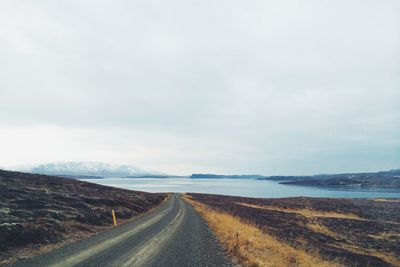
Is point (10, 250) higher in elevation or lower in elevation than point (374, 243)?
higher

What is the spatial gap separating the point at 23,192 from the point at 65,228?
41.9ft

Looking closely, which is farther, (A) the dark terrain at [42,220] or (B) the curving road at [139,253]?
(A) the dark terrain at [42,220]

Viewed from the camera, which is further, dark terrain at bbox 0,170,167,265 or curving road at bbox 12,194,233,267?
dark terrain at bbox 0,170,167,265

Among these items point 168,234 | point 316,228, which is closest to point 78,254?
point 168,234

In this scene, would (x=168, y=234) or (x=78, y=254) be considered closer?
(x=78, y=254)

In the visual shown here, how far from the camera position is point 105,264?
11281 millimetres

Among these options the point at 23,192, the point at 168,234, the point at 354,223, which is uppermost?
the point at 23,192

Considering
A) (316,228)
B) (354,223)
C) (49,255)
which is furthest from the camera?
(354,223)

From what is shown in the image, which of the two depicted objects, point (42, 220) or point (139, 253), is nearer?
point (139, 253)

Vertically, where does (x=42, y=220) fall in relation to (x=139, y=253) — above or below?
above

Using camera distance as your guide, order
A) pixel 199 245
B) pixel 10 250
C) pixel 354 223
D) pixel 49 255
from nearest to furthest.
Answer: pixel 49 255, pixel 10 250, pixel 199 245, pixel 354 223

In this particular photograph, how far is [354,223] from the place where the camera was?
151 feet

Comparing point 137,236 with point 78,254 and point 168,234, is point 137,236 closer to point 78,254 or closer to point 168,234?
point 168,234

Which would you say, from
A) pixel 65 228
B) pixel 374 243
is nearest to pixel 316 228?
pixel 374 243
